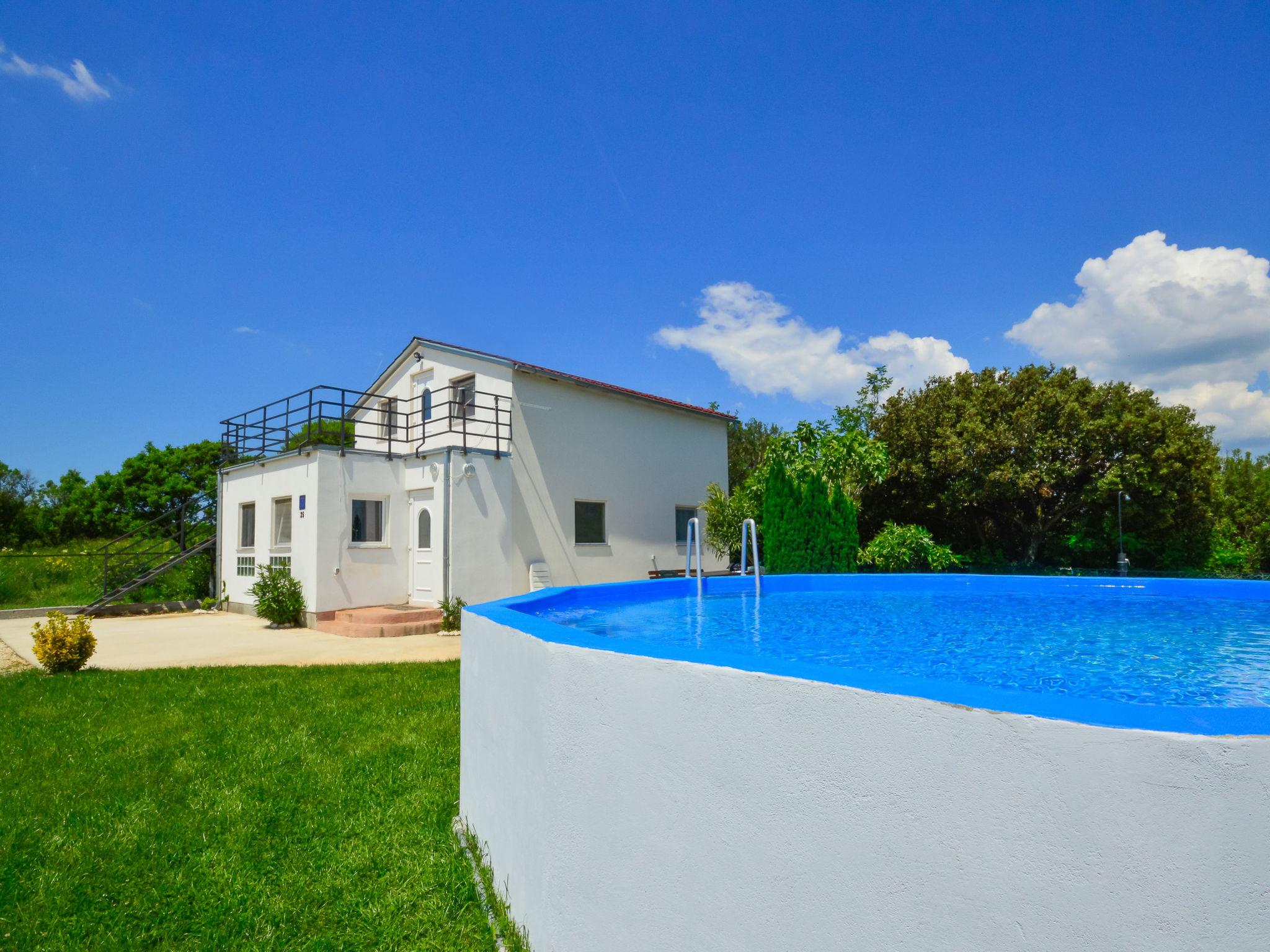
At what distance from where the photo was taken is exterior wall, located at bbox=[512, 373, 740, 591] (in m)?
16.8

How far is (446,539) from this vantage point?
14914 millimetres

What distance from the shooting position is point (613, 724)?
2508mm

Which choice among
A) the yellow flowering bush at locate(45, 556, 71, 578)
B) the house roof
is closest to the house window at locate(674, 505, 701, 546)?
the house roof

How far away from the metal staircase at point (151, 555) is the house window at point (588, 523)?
369 inches

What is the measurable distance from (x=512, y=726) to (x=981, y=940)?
2.06 metres

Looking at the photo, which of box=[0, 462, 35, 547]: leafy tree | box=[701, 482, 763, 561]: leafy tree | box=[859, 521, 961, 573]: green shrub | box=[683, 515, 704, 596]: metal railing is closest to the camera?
box=[683, 515, 704, 596]: metal railing

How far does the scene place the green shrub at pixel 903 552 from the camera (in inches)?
674

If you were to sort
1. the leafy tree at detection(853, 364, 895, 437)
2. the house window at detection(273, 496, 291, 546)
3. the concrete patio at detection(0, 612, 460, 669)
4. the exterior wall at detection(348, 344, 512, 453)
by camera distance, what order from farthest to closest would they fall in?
1. the leafy tree at detection(853, 364, 895, 437)
2. the exterior wall at detection(348, 344, 512, 453)
3. the house window at detection(273, 496, 291, 546)
4. the concrete patio at detection(0, 612, 460, 669)

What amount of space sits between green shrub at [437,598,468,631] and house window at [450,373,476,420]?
4.98 m

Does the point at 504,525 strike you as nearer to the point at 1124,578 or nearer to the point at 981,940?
the point at 1124,578

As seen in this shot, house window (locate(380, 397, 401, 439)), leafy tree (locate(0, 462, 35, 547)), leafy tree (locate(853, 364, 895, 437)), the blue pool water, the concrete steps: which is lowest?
the concrete steps

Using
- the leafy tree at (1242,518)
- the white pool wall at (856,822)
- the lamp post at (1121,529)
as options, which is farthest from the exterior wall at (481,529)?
the leafy tree at (1242,518)

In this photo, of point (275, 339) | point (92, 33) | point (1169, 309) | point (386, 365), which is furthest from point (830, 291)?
point (275, 339)

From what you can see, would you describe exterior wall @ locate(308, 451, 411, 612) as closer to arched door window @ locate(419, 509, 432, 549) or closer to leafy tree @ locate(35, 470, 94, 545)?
arched door window @ locate(419, 509, 432, 549)
